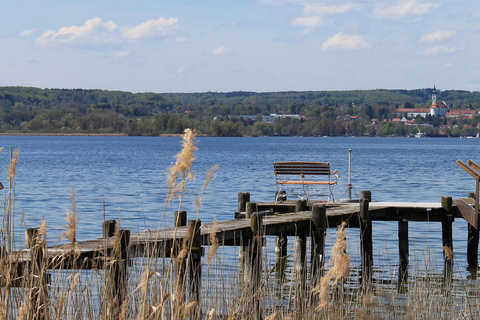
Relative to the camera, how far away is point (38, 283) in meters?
5.13

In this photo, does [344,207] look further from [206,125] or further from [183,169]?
[206,125]

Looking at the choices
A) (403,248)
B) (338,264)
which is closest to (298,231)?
(403,248)

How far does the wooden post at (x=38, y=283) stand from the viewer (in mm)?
4176

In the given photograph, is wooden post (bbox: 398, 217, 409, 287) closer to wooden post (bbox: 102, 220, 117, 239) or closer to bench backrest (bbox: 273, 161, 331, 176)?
bench backrest (bbox: 273, 161, 331, 176)

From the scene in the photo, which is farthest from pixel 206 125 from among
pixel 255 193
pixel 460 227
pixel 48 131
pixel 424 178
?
pixel 460 227

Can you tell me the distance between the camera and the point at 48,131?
16138 cm

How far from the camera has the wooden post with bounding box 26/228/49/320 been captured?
4176mm

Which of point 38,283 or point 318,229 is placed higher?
point 38,283

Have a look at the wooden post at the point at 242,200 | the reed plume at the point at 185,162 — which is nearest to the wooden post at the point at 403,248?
the wooden post at the point at 242,200

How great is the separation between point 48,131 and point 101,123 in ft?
39.1

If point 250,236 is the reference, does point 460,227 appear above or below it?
below

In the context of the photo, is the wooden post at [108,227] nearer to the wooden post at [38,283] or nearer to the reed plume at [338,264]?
the wooden post at [38,283]

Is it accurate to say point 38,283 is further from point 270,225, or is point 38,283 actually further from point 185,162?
point 270,225

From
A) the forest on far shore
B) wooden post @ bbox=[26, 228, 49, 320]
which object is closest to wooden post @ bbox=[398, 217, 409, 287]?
wooden post @ bbox=[26, 228, 49, 320]
